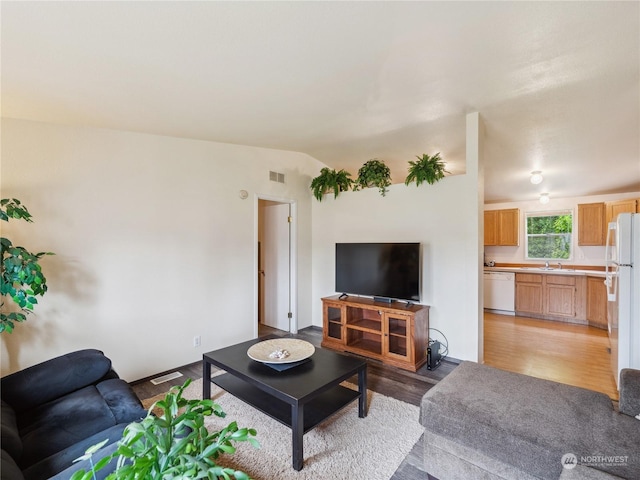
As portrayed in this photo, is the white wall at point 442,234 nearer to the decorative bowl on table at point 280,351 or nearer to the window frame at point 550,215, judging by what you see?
the decorative bowl on table at point 280,351

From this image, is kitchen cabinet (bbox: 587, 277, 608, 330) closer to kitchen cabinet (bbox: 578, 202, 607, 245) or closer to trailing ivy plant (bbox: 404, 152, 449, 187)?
kitchen cabinet (bbox: 578, 202, 607, 245)

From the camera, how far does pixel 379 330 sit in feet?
11.8

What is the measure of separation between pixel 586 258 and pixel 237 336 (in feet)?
20.5

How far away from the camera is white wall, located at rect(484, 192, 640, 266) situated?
209 inches

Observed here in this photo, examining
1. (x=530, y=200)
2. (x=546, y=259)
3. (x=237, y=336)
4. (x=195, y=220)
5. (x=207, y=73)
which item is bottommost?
(x=237, y=336)

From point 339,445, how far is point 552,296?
510 centimetres

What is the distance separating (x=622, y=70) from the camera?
2092 mm

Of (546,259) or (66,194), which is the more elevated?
(66,194)

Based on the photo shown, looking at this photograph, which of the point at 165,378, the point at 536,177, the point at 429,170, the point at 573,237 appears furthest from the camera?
the point at 573,237

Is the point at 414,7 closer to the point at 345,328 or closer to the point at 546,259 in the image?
the point at 345,328

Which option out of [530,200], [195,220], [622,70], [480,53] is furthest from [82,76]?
[530,200]

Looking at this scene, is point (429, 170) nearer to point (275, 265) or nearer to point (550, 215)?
point (275, 265)

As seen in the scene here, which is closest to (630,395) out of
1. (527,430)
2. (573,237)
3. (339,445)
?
(527,430)

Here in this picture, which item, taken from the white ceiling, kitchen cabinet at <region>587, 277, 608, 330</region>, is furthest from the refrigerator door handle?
kitchen cabinet at <region>587, 277, 608, 330</region>
